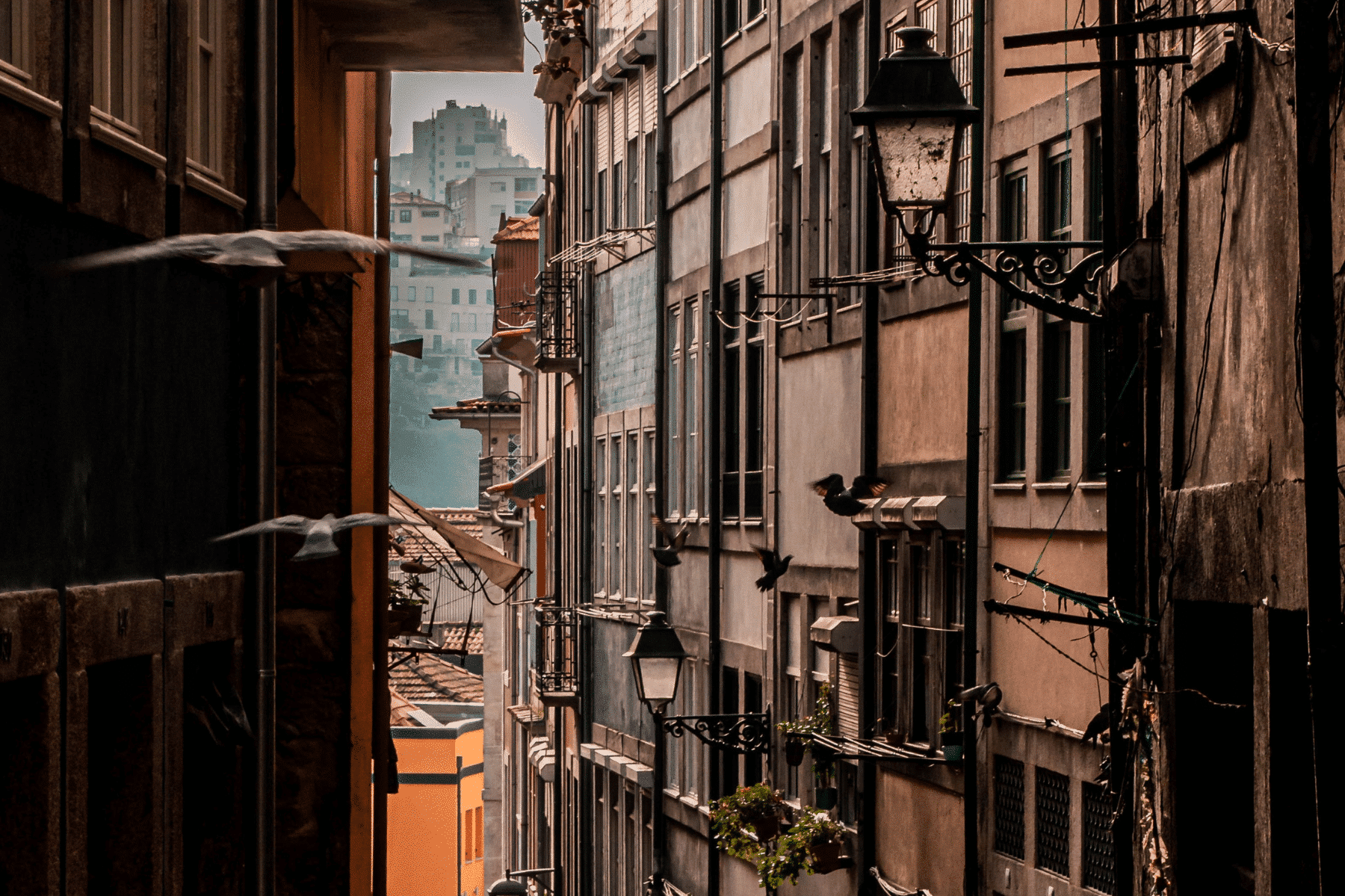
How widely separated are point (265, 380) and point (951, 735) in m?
6.29

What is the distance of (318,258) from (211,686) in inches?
130

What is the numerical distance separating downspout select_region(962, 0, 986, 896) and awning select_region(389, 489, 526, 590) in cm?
312

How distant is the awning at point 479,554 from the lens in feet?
42.3

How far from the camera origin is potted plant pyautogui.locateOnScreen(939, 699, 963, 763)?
50.1 ft

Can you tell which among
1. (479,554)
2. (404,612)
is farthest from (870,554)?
(479,554)

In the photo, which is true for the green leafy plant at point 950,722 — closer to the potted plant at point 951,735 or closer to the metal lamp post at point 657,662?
the potted plant at point 951,735

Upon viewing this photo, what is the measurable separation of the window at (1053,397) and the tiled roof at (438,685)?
140ft

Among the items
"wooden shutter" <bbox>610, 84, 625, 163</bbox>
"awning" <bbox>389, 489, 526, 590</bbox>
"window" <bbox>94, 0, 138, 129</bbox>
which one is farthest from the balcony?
"window" <bbox>94, 0, 138, 129</bbox>

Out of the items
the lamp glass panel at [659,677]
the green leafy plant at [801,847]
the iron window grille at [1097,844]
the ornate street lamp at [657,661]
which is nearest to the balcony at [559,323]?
the ornate street lamp at [657,661]

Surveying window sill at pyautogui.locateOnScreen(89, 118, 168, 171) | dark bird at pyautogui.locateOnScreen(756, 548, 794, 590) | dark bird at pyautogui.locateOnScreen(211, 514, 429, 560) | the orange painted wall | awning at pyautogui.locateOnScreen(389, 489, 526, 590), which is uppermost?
window sill at pyautogui.locateOnScreen(89, 118, 168, 171)

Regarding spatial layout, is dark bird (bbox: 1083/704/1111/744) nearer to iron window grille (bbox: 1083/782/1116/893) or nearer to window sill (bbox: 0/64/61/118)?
iron window grille (bbox: 1083/782/1116/893)

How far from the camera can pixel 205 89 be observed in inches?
423

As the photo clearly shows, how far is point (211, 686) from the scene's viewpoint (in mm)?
10547

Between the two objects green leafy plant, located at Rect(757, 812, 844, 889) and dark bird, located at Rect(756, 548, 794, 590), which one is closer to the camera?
green leafy plant, located at Rect(757, 812, 844, 889)
